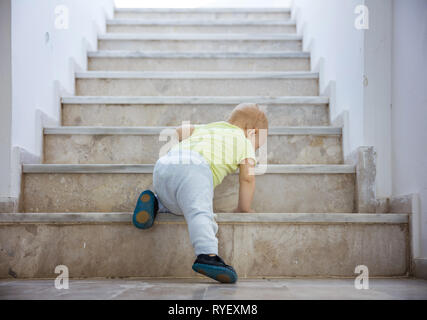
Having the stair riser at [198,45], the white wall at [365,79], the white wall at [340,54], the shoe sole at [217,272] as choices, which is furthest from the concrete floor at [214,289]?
the stair riser at [198,45]

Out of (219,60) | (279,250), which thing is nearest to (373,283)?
(279,250)

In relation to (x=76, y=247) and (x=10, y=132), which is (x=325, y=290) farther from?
(x=10, y=132)

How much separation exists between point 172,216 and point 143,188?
0.32 metres

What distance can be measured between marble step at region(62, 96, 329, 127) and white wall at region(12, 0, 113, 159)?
0.14 metres

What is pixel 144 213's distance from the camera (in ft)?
4.78

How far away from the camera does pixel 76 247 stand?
4.99 feet

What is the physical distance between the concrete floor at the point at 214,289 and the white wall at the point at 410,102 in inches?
13.4

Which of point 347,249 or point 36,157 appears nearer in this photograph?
point 347,249

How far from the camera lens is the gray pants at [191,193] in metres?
1.33

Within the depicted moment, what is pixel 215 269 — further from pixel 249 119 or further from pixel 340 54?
pixel 340 54

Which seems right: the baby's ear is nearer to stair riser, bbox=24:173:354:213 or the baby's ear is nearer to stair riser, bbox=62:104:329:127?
stair riser, bbox=24:173:354:213

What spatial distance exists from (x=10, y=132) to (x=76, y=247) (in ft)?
1.83

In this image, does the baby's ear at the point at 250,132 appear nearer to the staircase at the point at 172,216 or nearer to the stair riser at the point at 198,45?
the staircase at the point at 172,216

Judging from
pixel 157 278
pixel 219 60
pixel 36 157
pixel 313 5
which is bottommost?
pixel 157 278
